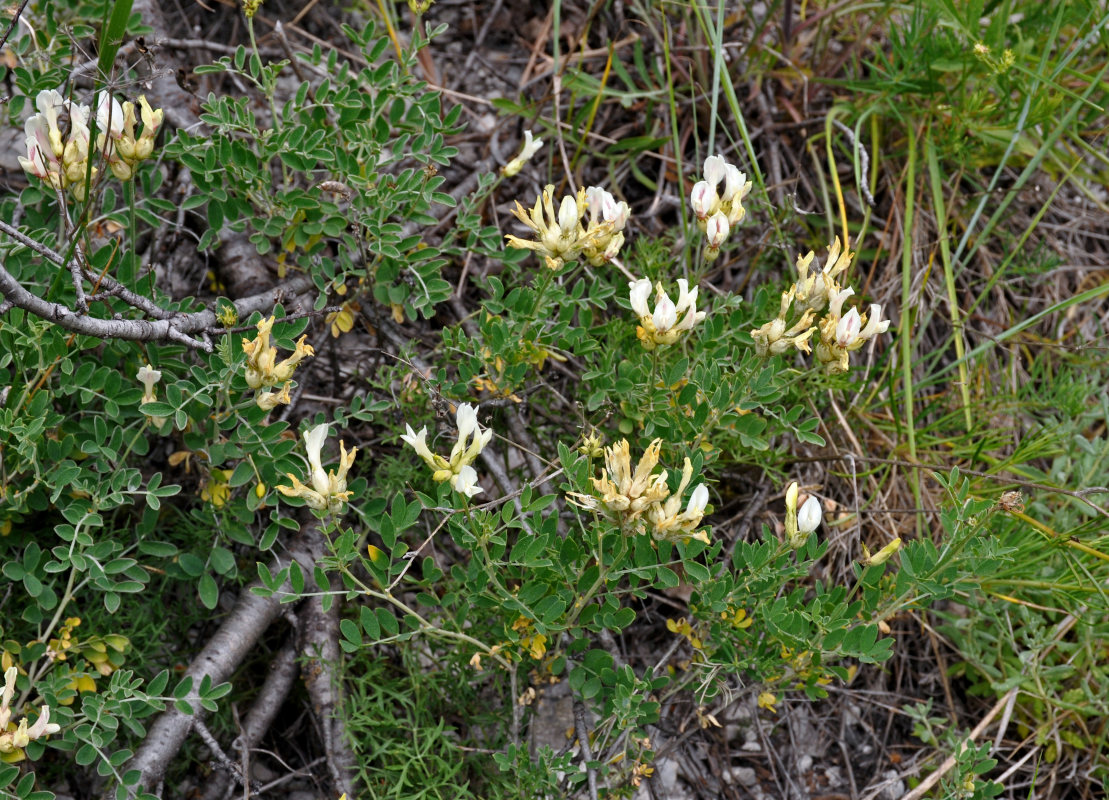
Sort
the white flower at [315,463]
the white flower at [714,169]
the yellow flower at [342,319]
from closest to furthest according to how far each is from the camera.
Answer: the white flower at [315,463] → the white flower at [714,169] → the yellow flower at [342,319]

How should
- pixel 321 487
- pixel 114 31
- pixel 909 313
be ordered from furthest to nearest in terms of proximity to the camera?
pixel 909 313 → pixel 114 31 → pixel 321 487

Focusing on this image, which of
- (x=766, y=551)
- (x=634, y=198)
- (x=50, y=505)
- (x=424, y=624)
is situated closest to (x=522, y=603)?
(x=424, y=624)

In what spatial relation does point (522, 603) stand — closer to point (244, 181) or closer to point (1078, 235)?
point (244, 181)

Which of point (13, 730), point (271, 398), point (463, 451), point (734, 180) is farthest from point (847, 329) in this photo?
point (13, 730)

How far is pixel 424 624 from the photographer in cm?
189

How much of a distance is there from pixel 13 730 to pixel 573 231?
1496 millimetres

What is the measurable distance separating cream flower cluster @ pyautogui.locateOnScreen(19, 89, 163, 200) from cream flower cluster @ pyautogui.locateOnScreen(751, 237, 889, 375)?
4.50 feet

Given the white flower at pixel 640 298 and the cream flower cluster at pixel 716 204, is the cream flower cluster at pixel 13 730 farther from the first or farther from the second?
the cream flower cluster at pixel 716 204

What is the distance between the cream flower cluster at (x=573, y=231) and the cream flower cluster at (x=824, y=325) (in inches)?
14.9

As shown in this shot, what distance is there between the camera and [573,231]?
1964 millimetres

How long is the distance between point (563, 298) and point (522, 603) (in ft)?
2.33

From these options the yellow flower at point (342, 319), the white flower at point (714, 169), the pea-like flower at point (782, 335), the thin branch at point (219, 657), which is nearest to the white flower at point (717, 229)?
the white flower at point (714, 169)

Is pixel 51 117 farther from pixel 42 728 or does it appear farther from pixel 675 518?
pixel 675 518

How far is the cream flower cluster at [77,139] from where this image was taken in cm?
195
